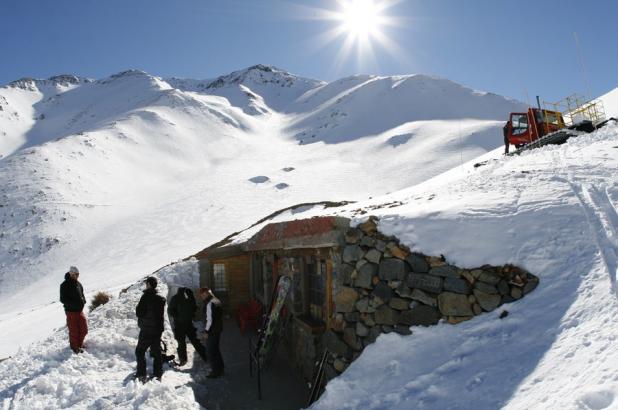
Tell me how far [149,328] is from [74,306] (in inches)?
76.0

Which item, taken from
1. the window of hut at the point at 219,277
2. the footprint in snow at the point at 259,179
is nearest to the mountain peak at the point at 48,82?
the footprint in snow at the point at 259,179

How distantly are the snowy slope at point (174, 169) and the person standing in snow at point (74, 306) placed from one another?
7.74m

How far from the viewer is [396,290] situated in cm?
661

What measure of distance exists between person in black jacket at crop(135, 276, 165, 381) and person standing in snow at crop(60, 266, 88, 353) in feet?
5.36

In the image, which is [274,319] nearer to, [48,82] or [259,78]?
[259,78]

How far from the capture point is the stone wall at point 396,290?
5758mm

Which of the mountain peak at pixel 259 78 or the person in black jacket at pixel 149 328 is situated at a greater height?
the mountain peak at pixel 259 78

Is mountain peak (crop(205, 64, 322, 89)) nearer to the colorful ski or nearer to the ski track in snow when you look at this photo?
the colorful ski

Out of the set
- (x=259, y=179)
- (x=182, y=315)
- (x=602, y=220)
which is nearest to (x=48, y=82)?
(x=259, y=179)

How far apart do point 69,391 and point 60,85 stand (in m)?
164

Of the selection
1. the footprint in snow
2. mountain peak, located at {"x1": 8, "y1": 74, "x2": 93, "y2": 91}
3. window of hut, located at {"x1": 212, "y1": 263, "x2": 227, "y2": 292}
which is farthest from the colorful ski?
mountain peak, located at {"x1": 8, "y1": 74, "x2": 93, "y2": 91}

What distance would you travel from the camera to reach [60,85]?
474 feet

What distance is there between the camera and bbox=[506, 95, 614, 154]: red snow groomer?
47.7ft

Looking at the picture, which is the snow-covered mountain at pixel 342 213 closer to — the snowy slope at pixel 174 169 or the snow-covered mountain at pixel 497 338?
the snow-covered mountain at pixel 497 338
